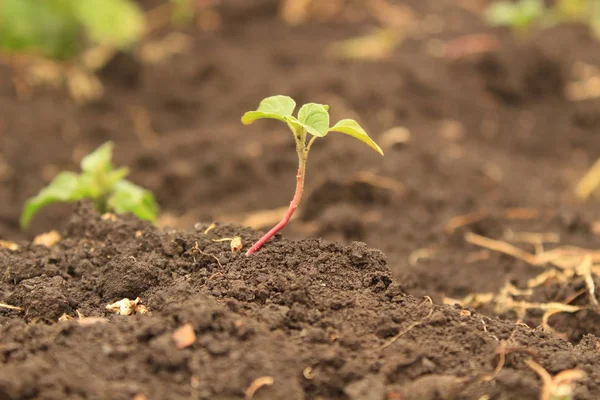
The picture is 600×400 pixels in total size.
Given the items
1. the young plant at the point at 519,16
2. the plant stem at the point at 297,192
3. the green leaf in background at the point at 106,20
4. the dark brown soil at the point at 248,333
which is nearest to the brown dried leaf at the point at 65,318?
the dark brown soil at the point at 248,333

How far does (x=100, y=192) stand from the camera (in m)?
2.48

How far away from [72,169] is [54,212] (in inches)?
18.5

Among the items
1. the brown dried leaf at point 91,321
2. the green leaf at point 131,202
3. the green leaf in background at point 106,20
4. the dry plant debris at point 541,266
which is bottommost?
the dry plant debris at point 541,266

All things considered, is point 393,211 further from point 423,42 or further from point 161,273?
point 423,42

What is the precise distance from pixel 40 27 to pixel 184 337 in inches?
145

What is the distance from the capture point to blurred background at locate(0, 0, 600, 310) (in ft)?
10.4

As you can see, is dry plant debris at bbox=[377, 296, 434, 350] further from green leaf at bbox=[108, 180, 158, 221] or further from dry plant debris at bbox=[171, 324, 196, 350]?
green leaf at bbox=[108, 180, 158, 221]

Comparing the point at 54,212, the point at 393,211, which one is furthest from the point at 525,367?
the point at 54,212

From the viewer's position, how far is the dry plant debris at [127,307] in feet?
5.63

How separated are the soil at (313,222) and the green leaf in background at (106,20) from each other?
236mm

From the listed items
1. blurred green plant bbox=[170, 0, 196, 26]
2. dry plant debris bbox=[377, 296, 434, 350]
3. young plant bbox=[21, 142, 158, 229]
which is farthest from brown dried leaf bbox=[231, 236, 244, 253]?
blurred green plant bbox=[170, 0, 196, 26]

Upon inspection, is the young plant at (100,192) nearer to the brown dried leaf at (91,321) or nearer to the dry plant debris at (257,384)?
the brown dried leaf at (91,321)

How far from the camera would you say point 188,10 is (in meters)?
5.73

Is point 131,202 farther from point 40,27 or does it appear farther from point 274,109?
point 40,27
